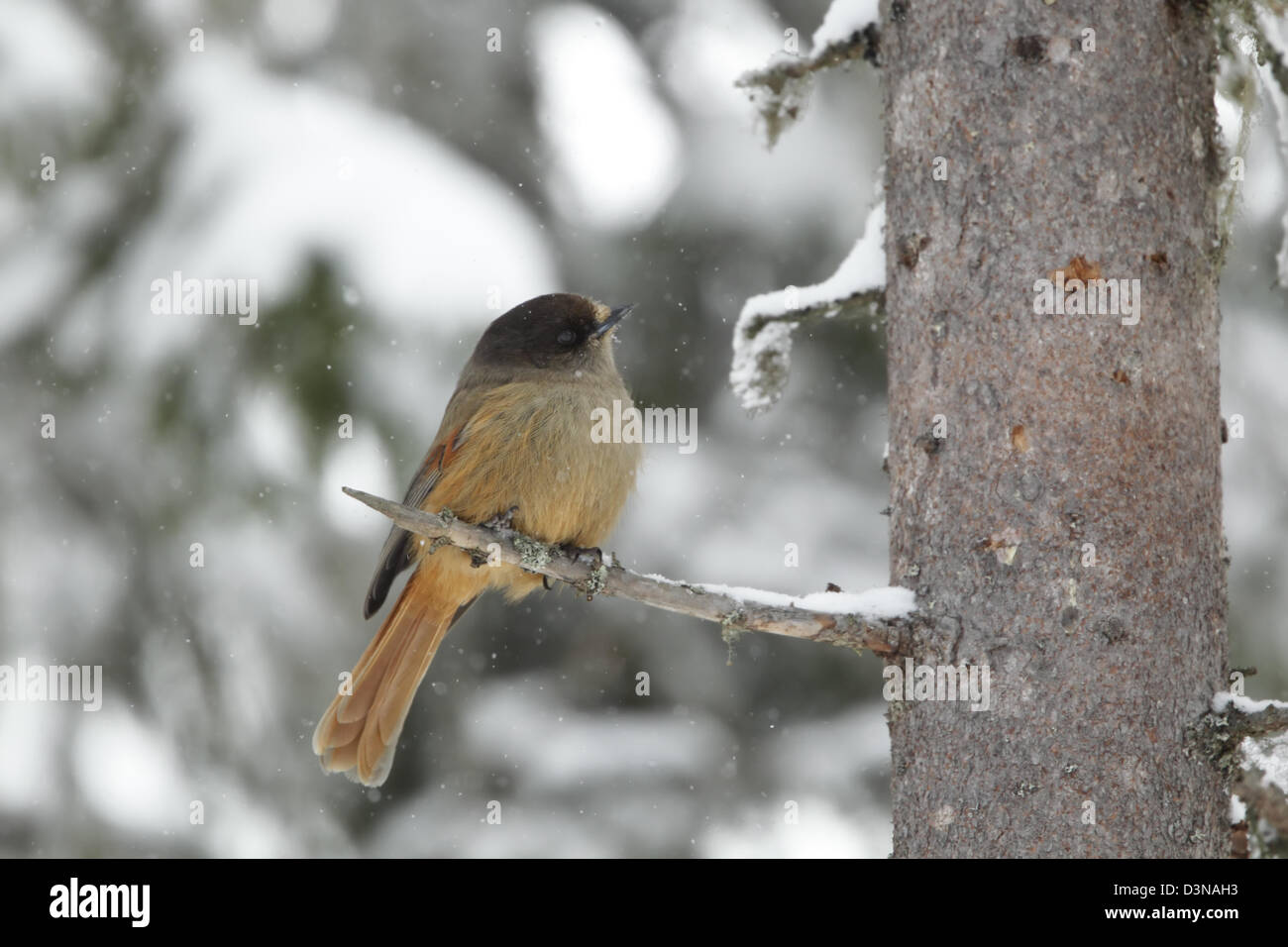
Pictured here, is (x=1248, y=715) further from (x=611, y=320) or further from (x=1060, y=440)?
(x=611, y=320)

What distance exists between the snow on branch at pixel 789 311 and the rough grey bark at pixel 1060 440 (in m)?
0.32

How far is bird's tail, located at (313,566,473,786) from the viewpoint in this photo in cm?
463

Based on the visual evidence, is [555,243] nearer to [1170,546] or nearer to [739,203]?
[739,203]

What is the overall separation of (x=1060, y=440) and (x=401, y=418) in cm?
314

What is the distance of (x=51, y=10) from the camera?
19.9 feet

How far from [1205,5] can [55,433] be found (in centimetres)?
482

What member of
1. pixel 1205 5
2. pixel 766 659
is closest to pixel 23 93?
pixel 766 659

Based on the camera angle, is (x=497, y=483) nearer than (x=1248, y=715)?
No

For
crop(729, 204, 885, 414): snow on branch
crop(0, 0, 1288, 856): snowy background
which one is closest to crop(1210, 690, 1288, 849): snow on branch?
crop(729, 204, 885, 414): snow on branch

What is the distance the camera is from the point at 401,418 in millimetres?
5426
